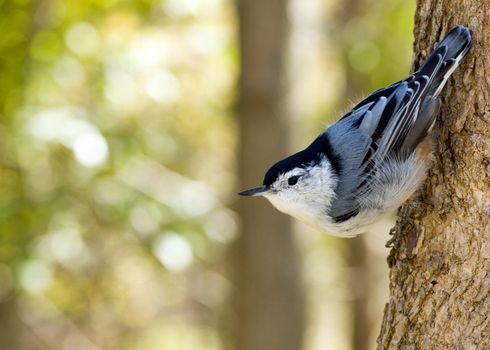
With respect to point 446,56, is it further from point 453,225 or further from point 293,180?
point 293,180

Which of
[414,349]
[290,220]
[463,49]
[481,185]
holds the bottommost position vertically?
[290,220]

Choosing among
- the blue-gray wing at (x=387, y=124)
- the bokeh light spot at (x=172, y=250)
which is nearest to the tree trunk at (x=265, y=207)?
the bokeh light spot at (x=172, y=250)

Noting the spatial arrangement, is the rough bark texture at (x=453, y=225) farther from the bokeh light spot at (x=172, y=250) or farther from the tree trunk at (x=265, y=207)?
the tree trunk at (x=265, y=207)

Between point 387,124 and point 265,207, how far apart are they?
2.41m

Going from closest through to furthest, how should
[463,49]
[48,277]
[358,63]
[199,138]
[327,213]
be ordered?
1. [463,49]
2. [327,213]
3. [48,277]
4. [358,63]
5. [199,138]

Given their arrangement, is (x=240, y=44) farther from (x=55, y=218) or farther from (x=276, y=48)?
(x=55, y=218)

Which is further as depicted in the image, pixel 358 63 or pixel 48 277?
pixel 358 63

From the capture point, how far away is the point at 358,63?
6.50m

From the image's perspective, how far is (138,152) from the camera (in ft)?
16.8

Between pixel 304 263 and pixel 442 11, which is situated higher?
pixel 442 11

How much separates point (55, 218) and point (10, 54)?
1.04 metres

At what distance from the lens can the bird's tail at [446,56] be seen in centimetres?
233

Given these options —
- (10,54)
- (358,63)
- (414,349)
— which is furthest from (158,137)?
(414,349)

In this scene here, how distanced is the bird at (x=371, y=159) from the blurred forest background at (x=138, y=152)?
4.17 ft
